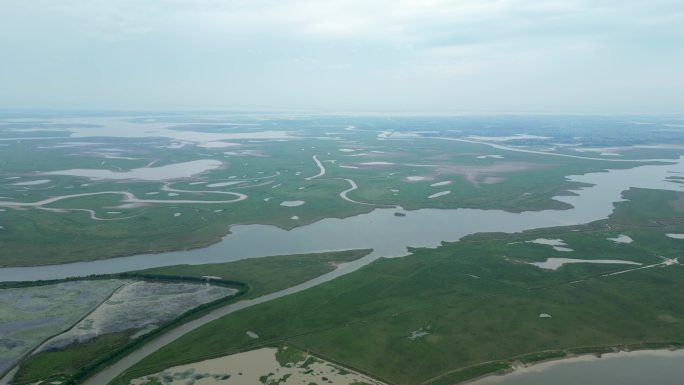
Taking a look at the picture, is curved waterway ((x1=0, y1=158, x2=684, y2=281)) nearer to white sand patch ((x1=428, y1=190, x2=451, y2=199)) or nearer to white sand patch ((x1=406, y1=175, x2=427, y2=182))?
white sand patch ((x1=428, y1=190, x2=451, y2=199))

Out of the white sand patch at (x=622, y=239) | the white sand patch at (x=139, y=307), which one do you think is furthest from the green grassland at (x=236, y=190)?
the white sand patch at (x=622, y=239)

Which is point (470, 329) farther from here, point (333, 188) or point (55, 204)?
point (55, 204)

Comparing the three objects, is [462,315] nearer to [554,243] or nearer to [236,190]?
[554,243]

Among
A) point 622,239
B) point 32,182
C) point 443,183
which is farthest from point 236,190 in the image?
point 622,239

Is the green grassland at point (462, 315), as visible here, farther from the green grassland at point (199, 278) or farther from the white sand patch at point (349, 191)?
the white sand patch at point (349, 191)

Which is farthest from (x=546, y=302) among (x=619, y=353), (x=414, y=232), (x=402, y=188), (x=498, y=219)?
(x=402, y=188)

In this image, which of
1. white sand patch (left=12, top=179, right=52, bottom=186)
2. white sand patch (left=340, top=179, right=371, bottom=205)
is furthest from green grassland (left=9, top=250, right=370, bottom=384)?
white sand patch (left=12, top=179, right=52, bottom=186)
